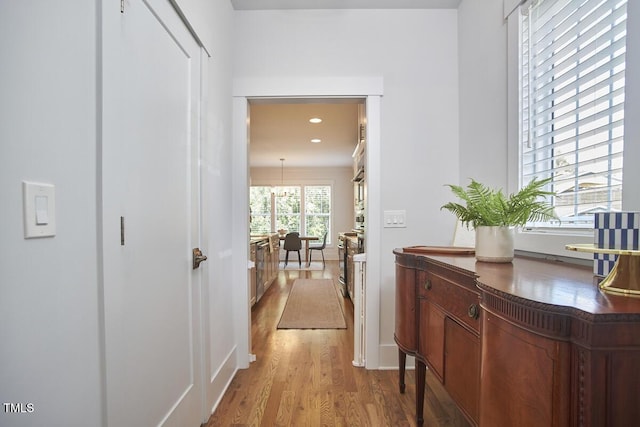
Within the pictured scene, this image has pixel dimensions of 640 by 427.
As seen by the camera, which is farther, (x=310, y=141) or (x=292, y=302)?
(x=310, y=141)

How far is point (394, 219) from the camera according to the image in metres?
2.31

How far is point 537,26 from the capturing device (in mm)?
1548

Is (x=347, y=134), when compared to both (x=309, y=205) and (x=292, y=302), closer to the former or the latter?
(x=292, y=302)

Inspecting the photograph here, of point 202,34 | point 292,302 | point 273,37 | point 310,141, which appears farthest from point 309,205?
point 202,34

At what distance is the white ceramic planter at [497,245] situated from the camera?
1.30 meters

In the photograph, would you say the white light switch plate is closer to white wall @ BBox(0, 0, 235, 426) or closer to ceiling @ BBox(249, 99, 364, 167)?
ceiling @ BBox(249, 99, 364, 167)

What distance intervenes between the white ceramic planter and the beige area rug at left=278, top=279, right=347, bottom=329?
7.09ft

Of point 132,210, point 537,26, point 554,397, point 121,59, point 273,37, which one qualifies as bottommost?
point 554,397

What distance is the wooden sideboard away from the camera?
0.62 metres

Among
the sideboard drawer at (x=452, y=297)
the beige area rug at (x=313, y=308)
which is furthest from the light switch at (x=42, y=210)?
the beige area rug at (x=313, y=308)

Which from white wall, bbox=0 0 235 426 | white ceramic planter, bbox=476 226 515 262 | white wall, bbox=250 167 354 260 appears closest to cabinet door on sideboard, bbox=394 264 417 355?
white ceramic planter, bbox=476 226 515 262

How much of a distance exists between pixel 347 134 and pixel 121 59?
469 centimetres

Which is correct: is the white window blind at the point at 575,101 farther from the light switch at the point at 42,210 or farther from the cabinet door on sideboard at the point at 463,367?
the light switch at the point at 42,210

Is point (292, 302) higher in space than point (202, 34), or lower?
lower
